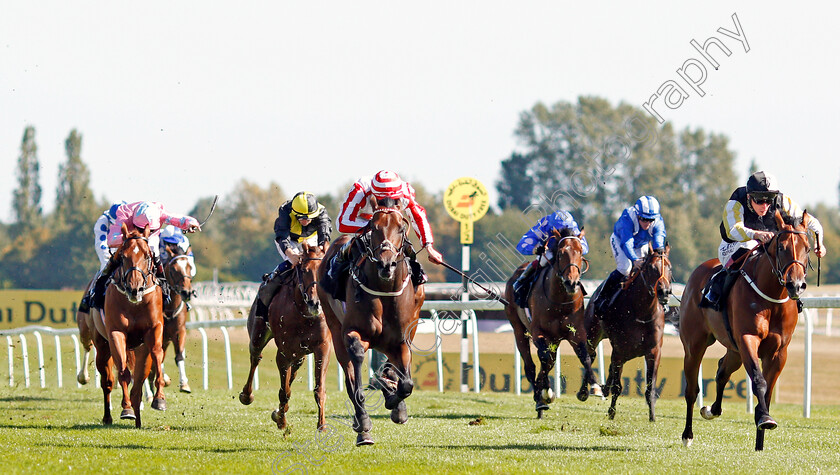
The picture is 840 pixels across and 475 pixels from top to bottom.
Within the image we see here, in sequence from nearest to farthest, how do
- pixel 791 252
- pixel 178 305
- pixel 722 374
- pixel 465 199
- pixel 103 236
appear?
1. pixel 791 252
2. pixel 722 374
3. pixel 103 236
4. pixel 178 305
5. pixel 465 199

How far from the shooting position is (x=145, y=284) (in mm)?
9086

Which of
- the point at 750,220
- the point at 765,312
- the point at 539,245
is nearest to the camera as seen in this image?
the point at 765,312

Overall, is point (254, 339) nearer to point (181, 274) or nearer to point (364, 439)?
point (181, 274)

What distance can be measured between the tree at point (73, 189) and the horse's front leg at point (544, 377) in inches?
1757

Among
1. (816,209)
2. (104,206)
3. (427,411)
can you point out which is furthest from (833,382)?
(816,209)

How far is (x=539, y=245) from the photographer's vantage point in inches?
432

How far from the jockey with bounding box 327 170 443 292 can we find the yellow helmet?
58.2 inches

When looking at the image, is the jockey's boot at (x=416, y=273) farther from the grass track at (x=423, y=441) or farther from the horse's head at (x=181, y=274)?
the horse's head at (x=181, y=274)

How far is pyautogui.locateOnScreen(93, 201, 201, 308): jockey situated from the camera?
927 cm

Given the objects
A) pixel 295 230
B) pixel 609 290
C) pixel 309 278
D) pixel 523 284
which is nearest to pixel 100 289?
pixel 295 230

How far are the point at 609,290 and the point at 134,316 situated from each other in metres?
4.51

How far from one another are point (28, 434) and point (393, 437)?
2.85 meters

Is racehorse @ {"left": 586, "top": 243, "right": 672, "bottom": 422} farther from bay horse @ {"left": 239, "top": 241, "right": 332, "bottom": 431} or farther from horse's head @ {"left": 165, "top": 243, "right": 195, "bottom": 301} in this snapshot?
horse's head @ {"left": 165, "top": 243, "right": 195, "bottom": 301}

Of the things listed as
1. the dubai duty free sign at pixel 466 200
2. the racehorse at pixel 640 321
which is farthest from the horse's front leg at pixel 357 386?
the dubai duty free sign at pixel 466 200
